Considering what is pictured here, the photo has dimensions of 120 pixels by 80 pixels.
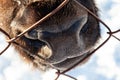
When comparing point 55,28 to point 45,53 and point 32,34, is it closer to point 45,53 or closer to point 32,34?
point 32,34

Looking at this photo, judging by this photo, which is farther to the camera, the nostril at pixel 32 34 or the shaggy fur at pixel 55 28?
the nostril at pixel 32 34

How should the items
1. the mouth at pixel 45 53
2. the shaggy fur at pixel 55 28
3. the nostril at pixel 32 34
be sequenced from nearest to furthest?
the shaggy fur at pixel 55 28 → the nostril at pixel 32 34 → the mouth at pixel 45 53

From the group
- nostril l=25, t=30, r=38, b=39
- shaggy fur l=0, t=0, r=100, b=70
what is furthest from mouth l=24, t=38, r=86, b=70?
nostril l=25, t=30, r=38, b=39

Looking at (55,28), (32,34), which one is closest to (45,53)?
(32,34)

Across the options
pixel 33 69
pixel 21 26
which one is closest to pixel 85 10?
pixel 21 26

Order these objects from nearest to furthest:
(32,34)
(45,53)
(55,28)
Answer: (55,28) < (32,34) < (45,53)

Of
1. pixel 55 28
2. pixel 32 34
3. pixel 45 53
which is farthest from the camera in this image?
pixel 45 53

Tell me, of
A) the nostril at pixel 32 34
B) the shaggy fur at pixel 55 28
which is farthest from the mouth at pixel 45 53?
the nostril at pixel 32 34

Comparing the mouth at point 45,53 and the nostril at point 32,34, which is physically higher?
the mouth at point 45,53

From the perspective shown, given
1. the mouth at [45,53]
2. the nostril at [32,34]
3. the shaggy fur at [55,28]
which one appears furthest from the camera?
the mouth at [45,53]

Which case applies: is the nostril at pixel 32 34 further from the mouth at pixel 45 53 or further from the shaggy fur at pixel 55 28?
the mouth at pixel 45 53

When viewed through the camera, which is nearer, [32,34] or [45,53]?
[32,34]
